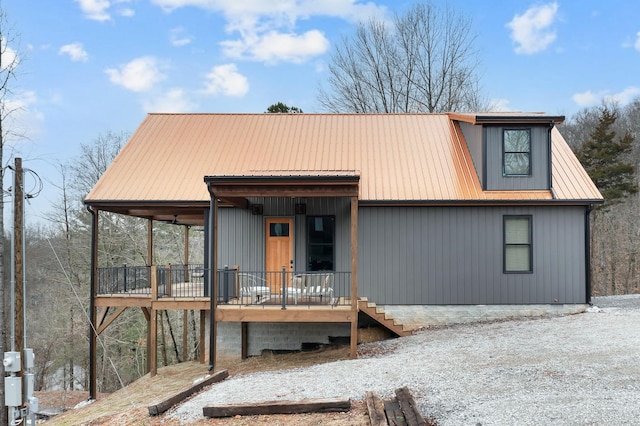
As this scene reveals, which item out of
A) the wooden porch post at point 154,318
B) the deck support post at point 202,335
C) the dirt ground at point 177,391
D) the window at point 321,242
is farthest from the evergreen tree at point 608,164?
the wooden porch post at point 154,318

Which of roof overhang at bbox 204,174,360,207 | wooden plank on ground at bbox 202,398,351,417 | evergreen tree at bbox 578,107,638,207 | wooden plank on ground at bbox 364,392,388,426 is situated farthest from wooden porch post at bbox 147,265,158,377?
evergreen tree at bbox 578,107,638,207

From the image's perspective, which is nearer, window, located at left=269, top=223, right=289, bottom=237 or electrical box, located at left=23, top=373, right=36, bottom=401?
electrical box, located at left=23, top=373, right=36, bottom=401

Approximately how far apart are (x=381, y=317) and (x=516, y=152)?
20.1 ft

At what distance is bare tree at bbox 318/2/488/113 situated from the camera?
29.5 metres

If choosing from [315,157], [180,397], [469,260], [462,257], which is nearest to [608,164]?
[469,260]

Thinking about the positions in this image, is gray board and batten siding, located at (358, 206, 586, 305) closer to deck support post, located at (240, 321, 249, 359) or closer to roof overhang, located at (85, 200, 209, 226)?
deck support post, located at (240, 321, 249, 359)

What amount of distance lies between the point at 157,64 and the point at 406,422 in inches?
1109

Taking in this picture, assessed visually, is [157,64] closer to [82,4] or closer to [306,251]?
[82,4]

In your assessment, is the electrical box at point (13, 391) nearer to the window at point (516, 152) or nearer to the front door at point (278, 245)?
the front door at point (278, 245)

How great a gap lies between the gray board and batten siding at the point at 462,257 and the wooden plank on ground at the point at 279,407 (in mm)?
6531

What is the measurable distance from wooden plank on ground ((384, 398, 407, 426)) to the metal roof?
660 centimetres

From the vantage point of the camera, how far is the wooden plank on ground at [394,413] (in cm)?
614

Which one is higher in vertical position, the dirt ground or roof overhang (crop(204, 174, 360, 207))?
roof overhang (crop(204, 174, 360, 207))

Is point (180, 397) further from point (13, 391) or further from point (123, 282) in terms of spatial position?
point (123, 282)
